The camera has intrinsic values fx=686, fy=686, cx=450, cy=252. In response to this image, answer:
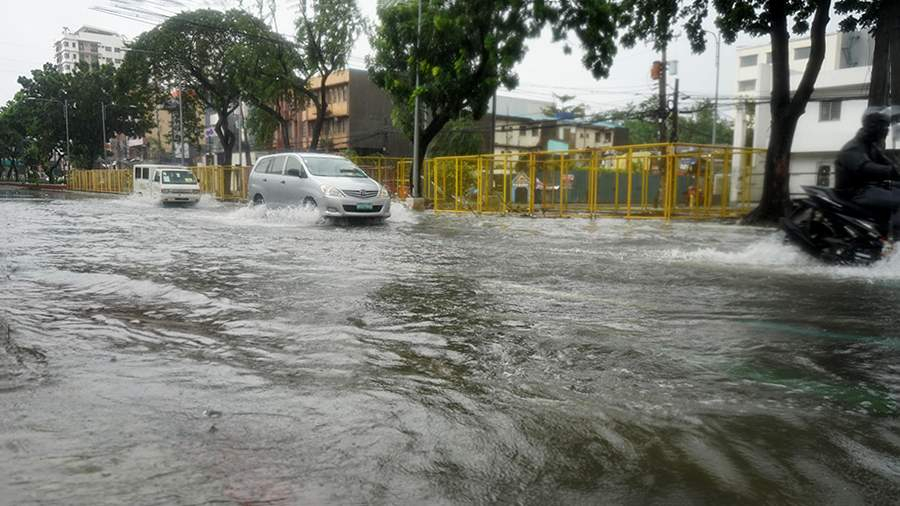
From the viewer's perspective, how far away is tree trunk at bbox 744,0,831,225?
14445mm

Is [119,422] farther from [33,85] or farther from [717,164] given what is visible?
[33,85]

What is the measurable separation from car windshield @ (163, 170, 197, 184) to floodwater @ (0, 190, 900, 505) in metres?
20.6

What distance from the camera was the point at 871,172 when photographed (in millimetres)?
7105

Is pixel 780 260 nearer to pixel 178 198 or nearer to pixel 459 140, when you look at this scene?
pixel 178 198

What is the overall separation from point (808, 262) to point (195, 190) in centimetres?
2387

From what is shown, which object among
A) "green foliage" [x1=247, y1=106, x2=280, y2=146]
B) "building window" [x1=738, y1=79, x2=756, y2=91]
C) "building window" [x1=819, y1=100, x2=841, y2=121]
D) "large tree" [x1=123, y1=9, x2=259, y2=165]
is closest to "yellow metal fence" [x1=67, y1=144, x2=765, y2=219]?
"building window" [x1=819, y1=100, x2=841, y2=121]

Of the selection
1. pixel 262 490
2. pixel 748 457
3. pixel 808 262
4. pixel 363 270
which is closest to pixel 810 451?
pixel 748 457

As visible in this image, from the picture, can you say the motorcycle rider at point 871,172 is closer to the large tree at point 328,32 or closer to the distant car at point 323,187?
the distant car at point 323,187

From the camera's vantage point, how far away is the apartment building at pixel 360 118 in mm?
48688

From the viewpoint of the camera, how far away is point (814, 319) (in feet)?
16.7

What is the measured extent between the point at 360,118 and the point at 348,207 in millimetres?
36593

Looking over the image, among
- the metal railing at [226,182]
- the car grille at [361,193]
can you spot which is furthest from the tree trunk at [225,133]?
the car grille at [361,193]

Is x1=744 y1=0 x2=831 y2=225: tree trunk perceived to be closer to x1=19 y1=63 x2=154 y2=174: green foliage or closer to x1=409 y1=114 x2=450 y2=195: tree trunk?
x1=409 y1=114 x2=450 y2=195: tree trunk

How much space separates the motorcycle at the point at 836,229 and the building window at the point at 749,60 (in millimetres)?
70584
